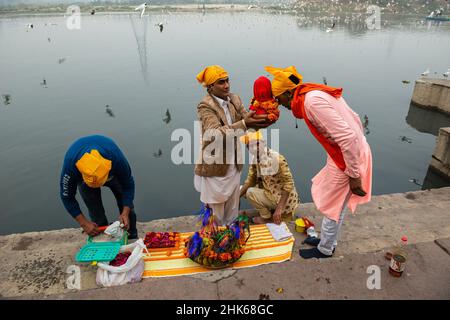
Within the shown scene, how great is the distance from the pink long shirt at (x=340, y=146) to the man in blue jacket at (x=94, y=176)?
6.14ft

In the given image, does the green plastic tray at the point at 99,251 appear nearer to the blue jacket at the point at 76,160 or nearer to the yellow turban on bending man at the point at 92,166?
the blue jacket at the point at 76,160

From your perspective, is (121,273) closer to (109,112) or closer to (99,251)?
(99,251)

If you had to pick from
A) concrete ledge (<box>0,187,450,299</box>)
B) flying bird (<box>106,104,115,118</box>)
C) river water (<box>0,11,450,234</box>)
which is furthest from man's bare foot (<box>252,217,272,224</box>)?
flying bird (<box>106,104,115,118</box>)

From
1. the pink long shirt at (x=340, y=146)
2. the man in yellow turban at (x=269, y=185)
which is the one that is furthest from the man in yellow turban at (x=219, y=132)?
the pink long shirt at (x=340, y=146)

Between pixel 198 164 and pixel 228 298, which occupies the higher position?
pixel 198 164

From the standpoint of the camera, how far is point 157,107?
13852mm

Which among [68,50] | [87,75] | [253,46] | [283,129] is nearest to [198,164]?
[283,129]

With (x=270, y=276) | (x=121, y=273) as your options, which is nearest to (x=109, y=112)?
(x=121, y=273)

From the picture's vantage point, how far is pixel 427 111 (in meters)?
13.0

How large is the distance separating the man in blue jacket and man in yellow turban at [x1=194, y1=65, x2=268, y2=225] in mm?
806

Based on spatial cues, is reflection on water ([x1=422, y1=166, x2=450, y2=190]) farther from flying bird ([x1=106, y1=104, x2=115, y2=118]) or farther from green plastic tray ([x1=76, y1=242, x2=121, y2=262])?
flying bird ([x1=106, y1=104, x2=115, y2=118])

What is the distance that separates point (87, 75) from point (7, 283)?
17.7 m

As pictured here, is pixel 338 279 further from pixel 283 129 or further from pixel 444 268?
pixel 283 129

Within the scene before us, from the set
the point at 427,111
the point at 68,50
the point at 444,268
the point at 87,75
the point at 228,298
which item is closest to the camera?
the point at 228,298
